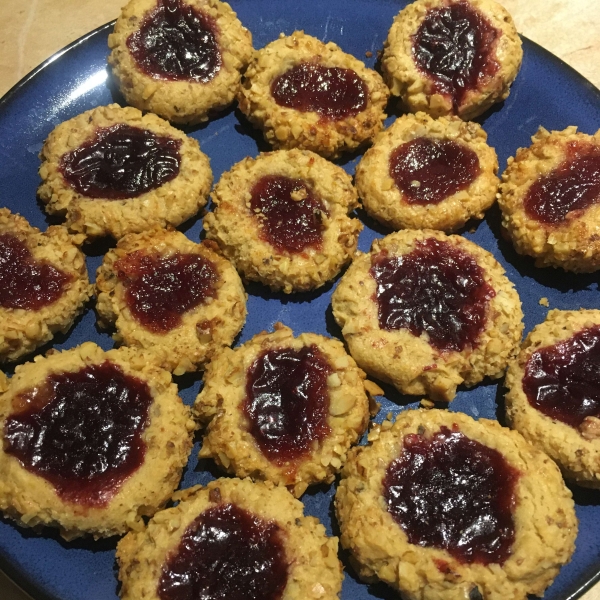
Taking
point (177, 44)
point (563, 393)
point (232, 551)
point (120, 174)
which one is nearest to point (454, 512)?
point (563, 393)

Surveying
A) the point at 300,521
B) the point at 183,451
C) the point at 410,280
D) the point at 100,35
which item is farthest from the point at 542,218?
the point at 100,35

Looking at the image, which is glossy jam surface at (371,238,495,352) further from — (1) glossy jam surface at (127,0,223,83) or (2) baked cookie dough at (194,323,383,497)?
(1) glossy jam surface at (127,0,223,83)

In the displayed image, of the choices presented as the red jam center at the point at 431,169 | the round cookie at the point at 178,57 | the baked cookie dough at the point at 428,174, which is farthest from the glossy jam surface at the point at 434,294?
the round cookie at the point at 178,57

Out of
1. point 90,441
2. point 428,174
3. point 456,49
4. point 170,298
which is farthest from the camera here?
Answer: point 456,49

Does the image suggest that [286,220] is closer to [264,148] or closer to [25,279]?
[264,148]

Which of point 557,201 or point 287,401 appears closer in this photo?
point 287,401

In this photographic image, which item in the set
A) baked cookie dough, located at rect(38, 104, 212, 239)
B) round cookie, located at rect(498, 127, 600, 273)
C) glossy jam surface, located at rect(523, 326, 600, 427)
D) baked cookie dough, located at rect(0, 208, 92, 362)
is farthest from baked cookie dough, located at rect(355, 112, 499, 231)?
baked cookie dough, located at rect(0, 208, 92, 362)

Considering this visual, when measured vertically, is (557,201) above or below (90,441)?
below
